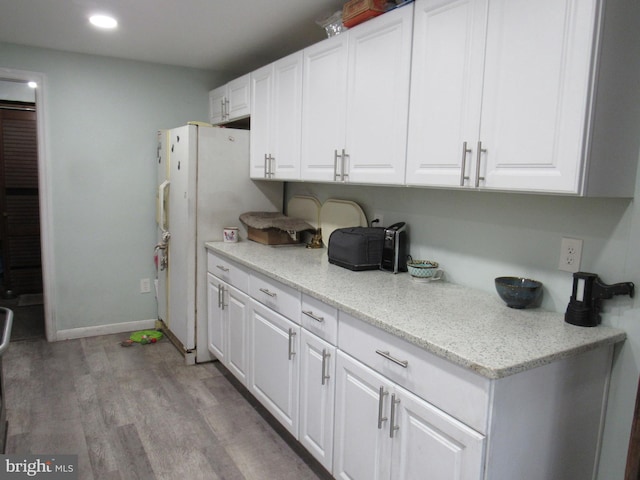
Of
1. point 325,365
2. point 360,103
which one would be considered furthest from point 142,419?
point 360,103

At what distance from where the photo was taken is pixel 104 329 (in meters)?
3.71

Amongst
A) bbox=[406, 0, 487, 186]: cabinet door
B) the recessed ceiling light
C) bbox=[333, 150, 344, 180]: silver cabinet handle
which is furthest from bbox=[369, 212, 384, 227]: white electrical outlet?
the recessed ceiling light

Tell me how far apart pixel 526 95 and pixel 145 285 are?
10.8 ft

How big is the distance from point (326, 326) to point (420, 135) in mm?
837

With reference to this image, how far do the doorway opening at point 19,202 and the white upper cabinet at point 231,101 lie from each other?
1961 millimetres

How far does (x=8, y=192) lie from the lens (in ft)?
15.1

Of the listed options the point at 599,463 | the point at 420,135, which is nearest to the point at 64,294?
the point at 420,135

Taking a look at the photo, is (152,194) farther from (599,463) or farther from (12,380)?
(599,463)

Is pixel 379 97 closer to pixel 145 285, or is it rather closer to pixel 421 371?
pixel 421 371

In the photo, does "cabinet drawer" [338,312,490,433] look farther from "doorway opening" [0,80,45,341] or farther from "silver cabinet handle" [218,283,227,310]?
"doorway opening" [0,80,45,341]

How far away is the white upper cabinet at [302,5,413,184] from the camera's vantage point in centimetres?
189

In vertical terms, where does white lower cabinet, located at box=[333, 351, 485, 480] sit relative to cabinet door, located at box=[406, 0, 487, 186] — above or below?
below

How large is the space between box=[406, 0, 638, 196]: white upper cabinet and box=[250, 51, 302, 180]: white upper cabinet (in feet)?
3.19

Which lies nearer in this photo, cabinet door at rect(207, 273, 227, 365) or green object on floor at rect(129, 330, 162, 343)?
cabinet door at rect(207, 273, 227, 365)
